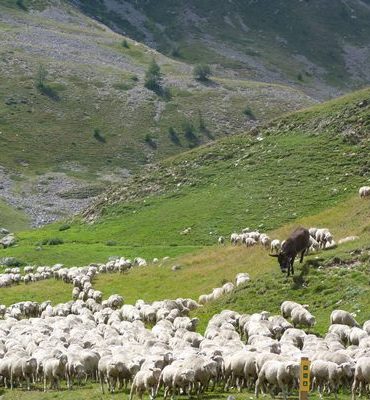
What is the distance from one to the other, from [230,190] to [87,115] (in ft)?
288

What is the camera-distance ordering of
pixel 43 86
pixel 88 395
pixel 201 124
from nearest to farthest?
pixel 88 395 → pixel 201 124 → pixel 43 86

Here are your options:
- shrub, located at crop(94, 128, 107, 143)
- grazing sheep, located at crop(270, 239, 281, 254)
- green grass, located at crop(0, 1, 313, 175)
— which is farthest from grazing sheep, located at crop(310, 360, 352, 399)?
shrub, located at crop(94, 128, 107, 143)

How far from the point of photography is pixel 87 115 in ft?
534

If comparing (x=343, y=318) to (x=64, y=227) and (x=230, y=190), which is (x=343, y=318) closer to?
(x=230, y=190)

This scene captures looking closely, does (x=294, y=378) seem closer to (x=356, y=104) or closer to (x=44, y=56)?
(x=356, y=104)

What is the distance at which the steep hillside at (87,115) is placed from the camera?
453ft

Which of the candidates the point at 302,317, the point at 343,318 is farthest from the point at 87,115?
the point at 343,318

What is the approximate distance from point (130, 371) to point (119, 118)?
140 metres

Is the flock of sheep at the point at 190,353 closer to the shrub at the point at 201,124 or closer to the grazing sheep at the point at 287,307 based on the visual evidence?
the grazing sheep at the point at 287,307

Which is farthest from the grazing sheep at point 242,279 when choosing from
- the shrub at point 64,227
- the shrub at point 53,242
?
the shrub at point 64,227

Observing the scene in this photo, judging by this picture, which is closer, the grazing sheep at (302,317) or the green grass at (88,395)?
the green grass at (88,395)

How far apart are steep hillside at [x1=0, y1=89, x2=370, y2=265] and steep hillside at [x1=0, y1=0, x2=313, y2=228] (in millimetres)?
35755

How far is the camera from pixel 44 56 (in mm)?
184375

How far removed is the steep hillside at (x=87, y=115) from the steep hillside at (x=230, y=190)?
35755 millimetres
